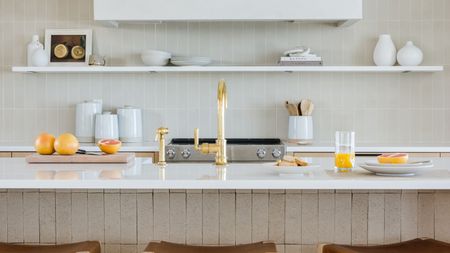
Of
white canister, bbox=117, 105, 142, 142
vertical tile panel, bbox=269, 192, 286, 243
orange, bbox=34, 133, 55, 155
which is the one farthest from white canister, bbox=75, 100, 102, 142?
vertical tile panel, bbox=269, 192, 286, 243

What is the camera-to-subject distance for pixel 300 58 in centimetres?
446

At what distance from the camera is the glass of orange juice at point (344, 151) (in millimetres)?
2368

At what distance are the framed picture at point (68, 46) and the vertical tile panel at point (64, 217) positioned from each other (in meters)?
2.45

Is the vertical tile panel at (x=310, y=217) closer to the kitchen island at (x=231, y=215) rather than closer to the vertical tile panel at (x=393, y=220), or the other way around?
the kitchen island at (x=231, y=215)

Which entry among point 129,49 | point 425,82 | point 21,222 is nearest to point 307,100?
point 425,82

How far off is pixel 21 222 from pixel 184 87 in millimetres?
2484

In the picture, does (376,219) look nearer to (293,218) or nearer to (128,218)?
(293,218)

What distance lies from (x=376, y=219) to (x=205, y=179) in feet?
2.36

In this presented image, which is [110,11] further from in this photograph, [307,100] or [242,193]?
[242,193]

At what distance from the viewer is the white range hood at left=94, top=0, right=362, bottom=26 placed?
14.1ft

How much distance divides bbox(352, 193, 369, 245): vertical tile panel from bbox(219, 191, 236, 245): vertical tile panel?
1.49 feet

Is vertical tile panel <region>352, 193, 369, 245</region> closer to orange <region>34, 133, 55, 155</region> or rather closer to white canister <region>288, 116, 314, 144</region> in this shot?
orange <region>34, 133, 55, 155</region>

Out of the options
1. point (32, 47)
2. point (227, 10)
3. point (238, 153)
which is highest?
point (227, 10)

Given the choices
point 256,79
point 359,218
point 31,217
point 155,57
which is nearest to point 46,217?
point 31,217
